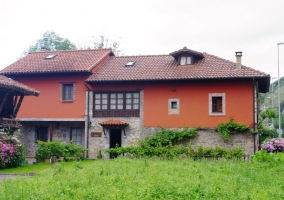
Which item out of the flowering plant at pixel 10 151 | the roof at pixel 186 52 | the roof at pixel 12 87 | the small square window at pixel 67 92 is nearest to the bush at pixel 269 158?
the roof at pixel 186 52

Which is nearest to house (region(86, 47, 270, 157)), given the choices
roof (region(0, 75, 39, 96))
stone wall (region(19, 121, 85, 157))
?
stone wall (region(19, 121, 85, 157))

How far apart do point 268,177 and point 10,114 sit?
51.3 feet

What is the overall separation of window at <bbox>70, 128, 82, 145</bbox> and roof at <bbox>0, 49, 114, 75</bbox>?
13.1ft

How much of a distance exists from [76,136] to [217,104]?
9377 millimetres

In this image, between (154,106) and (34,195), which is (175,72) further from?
(34,195)

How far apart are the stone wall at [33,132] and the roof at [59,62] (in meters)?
3.50

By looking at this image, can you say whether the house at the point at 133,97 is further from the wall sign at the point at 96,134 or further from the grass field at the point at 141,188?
the grass field at the point at 141,188

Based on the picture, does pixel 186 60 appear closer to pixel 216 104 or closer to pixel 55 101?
pixel 216 104

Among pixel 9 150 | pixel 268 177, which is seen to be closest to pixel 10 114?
pixel 9 150

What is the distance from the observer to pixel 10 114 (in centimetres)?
2388

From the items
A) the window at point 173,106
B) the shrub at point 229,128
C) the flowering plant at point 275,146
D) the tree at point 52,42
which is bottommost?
the flowering plant at point 275,146

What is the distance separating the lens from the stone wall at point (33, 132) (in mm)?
27891

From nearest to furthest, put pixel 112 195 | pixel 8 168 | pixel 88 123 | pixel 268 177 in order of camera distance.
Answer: pixel 112 195 → pixel 268 177 → pixel 8 168 → pixel 88 123

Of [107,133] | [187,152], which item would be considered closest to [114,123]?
[107,133]
